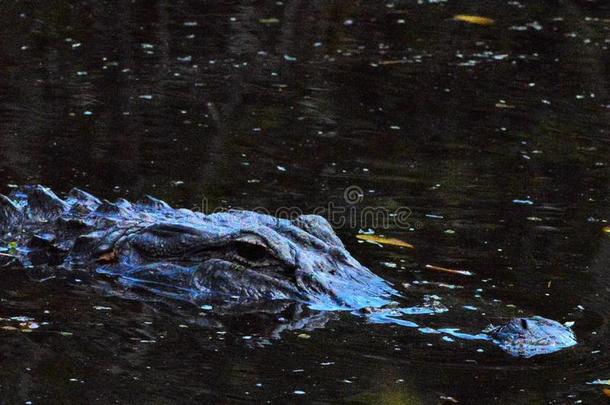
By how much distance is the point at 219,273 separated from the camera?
7051mm

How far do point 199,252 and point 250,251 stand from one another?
14.7 inches

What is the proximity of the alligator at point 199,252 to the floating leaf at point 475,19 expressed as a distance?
10.0 metres

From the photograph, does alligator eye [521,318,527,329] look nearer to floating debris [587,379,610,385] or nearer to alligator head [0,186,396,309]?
floating debris [587,379,610,385]

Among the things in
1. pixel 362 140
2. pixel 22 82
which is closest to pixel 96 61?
pixel 22 82

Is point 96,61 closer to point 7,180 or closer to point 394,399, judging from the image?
point 7,180

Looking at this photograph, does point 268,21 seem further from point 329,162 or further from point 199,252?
point 199,252

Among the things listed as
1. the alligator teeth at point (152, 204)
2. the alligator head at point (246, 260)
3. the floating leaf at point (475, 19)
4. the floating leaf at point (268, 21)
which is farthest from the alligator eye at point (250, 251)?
the floating leaf at point (475, 19)

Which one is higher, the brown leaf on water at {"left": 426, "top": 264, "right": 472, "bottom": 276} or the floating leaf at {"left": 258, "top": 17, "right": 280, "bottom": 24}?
the floating leaf at {"left": 258, "top": 17, "right": 280, "bottom": 24}

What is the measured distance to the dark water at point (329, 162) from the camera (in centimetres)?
580

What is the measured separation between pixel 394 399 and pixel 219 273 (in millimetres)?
1922

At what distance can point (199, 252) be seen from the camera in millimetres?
7156

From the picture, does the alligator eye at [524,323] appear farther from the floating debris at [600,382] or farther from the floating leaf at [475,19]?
the floating leaf at [475,19]

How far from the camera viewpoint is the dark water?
19.0 ft

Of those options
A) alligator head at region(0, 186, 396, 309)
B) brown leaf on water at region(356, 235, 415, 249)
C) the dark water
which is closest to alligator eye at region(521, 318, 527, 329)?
the dark water
